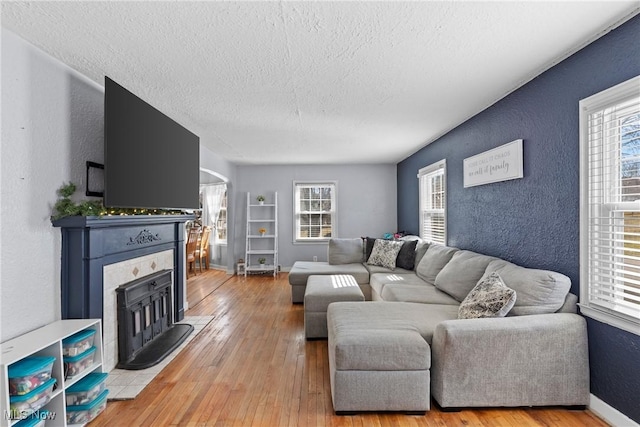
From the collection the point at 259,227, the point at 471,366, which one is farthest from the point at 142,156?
the point at 259,227

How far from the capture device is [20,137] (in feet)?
6.72

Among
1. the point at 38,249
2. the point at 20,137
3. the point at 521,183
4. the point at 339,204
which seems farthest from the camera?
the point at 339,204

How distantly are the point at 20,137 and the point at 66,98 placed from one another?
0.55m

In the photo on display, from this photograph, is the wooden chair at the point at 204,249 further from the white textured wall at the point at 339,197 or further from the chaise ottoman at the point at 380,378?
the chaise ottoman at the point at 380,378

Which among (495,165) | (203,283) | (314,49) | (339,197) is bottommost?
(203,283)

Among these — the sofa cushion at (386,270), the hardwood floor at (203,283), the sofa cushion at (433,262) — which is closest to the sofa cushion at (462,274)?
the sofa cushion at (433,262)

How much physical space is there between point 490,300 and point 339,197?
16.9 feet

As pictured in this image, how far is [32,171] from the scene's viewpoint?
2133 millimetres

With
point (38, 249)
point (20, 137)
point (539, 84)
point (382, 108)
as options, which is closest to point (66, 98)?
point (20, 137)

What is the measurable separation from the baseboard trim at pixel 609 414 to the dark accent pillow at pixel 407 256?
275cm

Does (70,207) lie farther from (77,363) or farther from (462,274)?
(462,274)

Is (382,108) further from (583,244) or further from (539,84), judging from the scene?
(583,244)

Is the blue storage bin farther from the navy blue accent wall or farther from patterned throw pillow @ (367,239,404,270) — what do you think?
patterned throw pillow @ (367,239,404,270)

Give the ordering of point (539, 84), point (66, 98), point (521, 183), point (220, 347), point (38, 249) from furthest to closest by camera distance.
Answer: point (220, 347) → point (521, 183) → point (539, 84) → point (66, 98) → point (38, 249)
